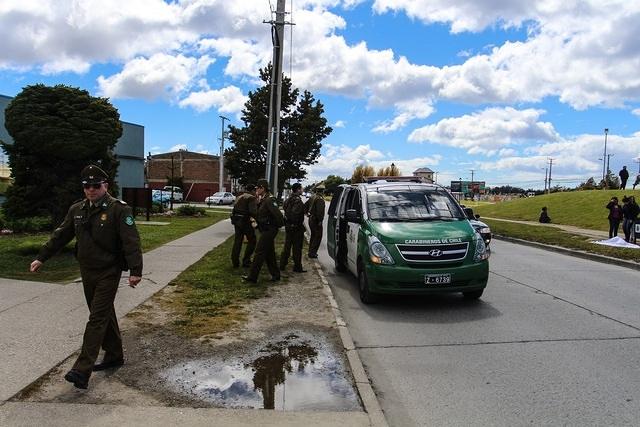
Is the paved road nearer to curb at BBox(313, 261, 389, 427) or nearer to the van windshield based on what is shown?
curb at BBox(313, 261, 389, 427)

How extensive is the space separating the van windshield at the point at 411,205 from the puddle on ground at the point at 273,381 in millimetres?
3378

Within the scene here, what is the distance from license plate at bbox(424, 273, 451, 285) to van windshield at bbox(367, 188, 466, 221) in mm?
1169

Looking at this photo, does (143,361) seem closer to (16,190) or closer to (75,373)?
(75,373)

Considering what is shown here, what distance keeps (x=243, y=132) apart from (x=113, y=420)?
19993 millimetres

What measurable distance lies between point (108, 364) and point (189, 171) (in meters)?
88.2

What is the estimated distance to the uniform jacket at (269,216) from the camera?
944cm

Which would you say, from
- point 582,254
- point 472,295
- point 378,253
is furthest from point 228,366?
point 582,254

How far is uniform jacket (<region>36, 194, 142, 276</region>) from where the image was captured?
15.5ft

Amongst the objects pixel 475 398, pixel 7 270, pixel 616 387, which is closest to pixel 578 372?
pixel 616 387

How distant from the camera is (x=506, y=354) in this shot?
588 centimetres

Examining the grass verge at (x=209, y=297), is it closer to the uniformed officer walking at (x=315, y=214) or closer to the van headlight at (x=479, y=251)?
the uniformed officer walking at (x=315, y=214)

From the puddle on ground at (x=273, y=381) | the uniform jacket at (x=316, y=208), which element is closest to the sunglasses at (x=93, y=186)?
the puddle on ground at (x=273, y=381)

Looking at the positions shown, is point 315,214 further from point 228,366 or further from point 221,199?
point 221,199

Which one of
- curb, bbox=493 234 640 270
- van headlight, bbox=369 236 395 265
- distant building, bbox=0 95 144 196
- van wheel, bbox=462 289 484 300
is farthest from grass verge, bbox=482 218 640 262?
distant building, bbox=0 95 144 196
